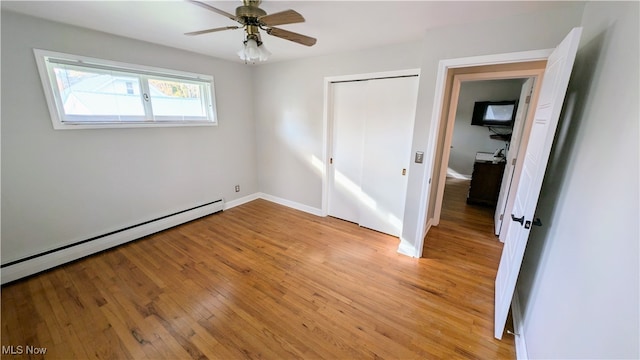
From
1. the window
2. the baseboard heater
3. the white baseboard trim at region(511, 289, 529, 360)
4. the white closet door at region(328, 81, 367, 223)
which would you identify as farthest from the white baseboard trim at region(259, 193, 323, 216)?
the white baseboard trim at region(511, 289, 529, 360)

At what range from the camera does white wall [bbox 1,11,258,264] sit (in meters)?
2.02

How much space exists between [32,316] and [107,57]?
242cm

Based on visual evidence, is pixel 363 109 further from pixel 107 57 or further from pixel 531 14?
pixel 107 57

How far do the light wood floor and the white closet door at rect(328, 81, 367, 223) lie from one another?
60cm

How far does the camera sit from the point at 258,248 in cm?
276

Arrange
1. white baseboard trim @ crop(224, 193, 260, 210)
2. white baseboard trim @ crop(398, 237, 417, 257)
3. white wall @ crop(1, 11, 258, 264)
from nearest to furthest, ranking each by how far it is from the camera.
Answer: white wall @ crop(1, 11, 258, 264)
white baseboard trim @ crop(398, 237, 417, 257)
white baseboard trim @ crop(224, 193, 260, 210)

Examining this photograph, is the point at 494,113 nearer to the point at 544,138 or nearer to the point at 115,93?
the point at 544,138

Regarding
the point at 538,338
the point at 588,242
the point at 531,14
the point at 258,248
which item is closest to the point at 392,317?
the point at 538,338

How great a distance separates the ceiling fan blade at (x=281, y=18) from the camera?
1.37 meters

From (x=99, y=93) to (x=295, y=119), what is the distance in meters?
2.27

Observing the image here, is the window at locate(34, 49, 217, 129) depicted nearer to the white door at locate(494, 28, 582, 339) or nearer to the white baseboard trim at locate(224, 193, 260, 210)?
the white baseboard trim at locate(224, 193, 260, 210)

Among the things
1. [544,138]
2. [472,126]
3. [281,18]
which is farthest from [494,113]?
[281,18]

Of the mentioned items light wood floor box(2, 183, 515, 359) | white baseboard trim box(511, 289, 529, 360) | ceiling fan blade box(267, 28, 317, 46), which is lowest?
light wood floor box(2, 183, 515, 359)

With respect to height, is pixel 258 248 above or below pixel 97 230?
below
